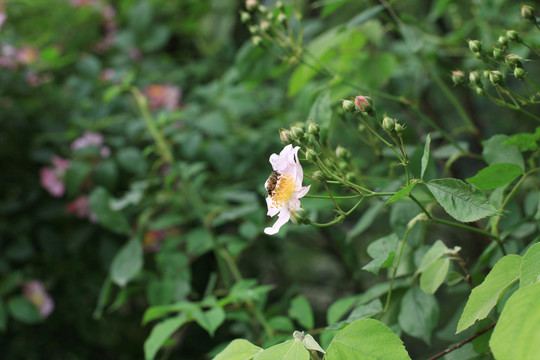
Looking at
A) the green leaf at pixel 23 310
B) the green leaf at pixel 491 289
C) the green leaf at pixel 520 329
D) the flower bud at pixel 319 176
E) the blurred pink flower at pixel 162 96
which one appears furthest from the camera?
the blurred pink flower at pixel 162 96

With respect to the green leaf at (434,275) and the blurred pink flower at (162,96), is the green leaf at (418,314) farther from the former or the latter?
the blurred pink flower at (162,96)

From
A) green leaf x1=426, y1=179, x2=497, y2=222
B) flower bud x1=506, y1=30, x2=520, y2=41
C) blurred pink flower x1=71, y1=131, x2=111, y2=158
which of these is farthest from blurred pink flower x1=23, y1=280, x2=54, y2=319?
flower bud x1=506, y1=30, x2=520, y2=41

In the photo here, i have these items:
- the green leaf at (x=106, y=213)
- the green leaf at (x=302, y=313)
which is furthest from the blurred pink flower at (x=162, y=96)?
the green leaf at (x=302, y=313)

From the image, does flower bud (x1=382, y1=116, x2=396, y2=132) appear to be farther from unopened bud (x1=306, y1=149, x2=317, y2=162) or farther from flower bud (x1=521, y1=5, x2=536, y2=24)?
flower bud (x1=521, y1=5, x2=536, y2=24)

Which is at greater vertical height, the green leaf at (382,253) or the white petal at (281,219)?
the white petal at (281,219)

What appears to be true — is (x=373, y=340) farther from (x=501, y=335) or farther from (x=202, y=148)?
(x=202, y=148)

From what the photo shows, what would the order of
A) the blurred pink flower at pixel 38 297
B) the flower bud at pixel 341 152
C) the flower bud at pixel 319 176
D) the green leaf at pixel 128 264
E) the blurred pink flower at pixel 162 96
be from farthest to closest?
the blurred pink flower at pixel 162 96, the blurred pink flower at pixel 38 297, the green leaf at pixel 128 264, the flower bud at pixel 341 152, the flower bud at pixel 319 176

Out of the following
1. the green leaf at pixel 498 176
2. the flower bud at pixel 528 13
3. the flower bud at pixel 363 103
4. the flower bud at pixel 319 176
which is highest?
the flower bud at pixel 528 13

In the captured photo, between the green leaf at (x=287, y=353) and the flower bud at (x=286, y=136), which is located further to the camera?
the flower bud at (x=286, y=136)
